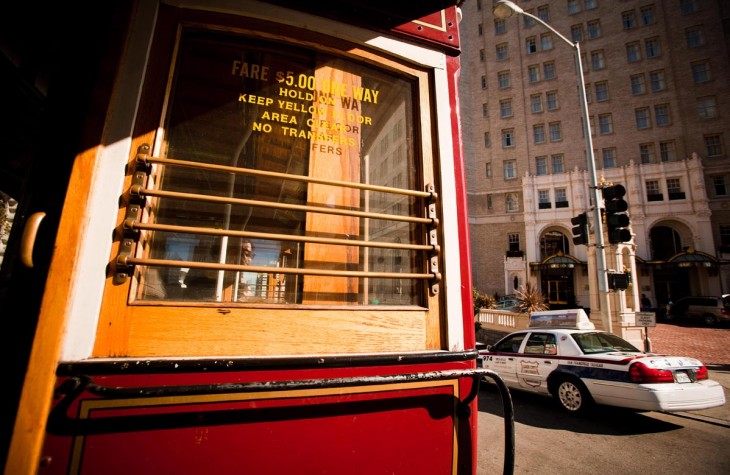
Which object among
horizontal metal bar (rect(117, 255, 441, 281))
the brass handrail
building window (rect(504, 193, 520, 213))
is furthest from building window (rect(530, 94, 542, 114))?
horizontal metal bar (rect(117, 255, 441, 281))

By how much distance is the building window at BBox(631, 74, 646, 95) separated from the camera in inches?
1219

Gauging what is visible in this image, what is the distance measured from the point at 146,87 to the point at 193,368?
4.16 ft

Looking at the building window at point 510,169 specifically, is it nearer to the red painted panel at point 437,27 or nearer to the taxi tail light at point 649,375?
the taxi tail light at point 649,375

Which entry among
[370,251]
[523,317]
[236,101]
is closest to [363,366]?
[370,251]

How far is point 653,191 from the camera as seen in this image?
95.4 ft

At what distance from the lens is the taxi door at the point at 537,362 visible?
659cm

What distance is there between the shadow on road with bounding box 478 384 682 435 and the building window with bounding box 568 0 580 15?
135 ft

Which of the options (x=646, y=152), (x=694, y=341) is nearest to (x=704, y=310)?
(x=694, y=341)

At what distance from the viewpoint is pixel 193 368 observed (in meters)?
1.31

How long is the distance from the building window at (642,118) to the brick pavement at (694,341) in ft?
63.4

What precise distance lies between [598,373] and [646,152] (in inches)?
1311

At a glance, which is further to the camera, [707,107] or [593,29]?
[593,29]

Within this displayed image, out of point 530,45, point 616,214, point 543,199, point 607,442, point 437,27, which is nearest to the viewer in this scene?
point 437,27

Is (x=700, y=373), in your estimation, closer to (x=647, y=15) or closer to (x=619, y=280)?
(x=619, y=280)
